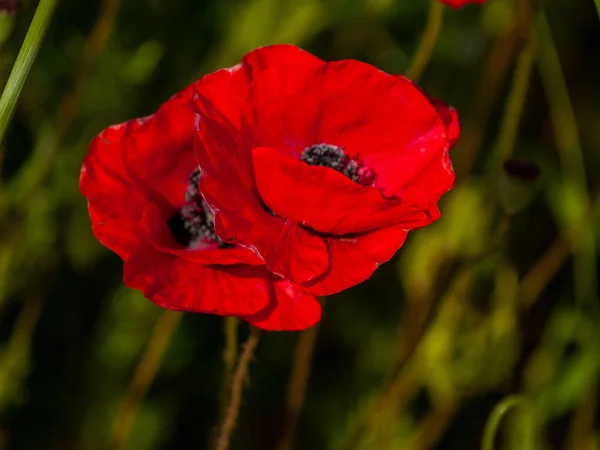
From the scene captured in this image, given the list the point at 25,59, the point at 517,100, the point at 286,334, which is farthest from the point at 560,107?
the point at 25,59

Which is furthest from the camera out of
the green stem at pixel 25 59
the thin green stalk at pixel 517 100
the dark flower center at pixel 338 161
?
the thin green stalk at pixel 517 100

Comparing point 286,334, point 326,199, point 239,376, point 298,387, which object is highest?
point 326,199

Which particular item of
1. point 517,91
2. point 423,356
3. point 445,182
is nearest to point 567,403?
point 423,356

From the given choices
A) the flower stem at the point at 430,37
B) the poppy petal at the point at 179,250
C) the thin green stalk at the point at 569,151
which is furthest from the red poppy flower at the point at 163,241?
the thin green stalk at the point at 569,151

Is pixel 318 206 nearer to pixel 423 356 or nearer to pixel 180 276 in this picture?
pixel 180 276

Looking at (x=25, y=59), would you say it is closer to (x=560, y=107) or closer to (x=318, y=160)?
(x=318, y=160)

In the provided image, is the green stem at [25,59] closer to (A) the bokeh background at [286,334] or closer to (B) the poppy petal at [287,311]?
(B) the poppy petal at [287,311]

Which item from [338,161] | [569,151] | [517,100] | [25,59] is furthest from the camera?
[569,151]

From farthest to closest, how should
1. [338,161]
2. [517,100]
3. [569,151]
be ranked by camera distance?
[569,151] → [517,100] → [338,161]
